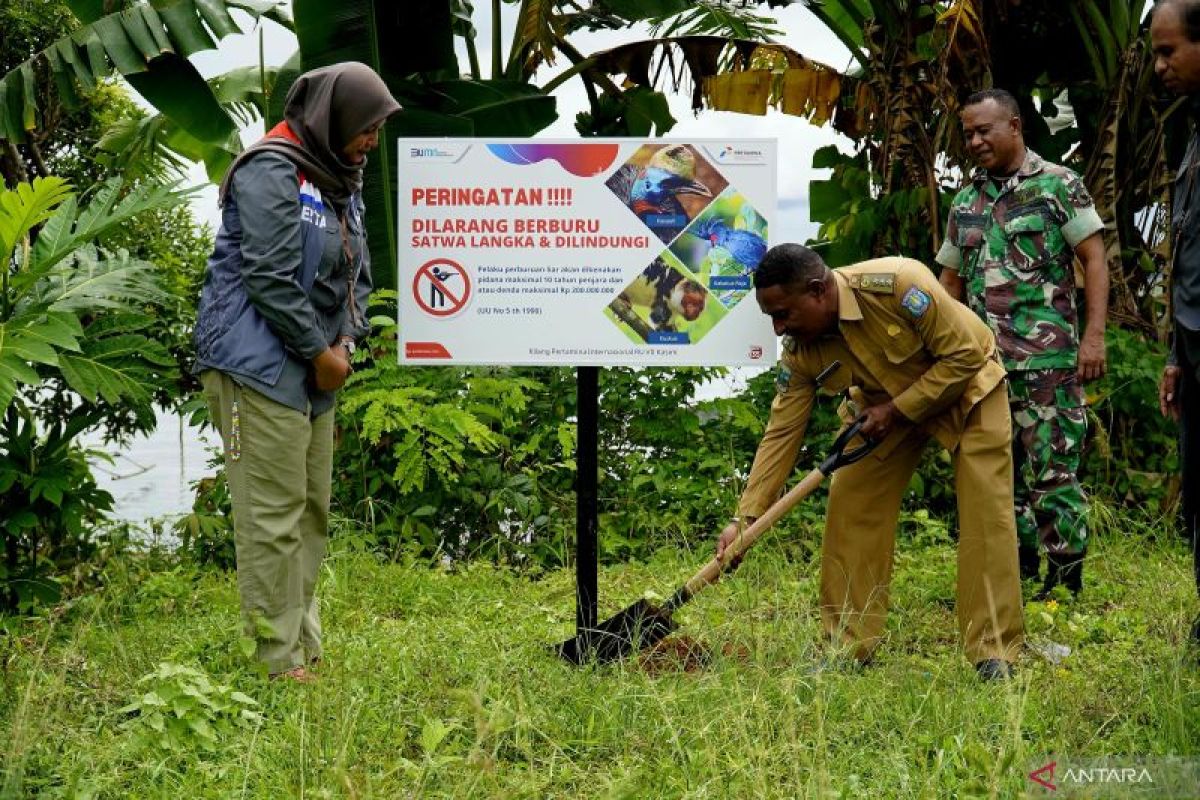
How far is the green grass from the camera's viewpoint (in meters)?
3.61

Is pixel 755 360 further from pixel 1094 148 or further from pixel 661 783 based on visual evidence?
pixel 1094 148

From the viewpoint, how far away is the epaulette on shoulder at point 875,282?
183 inches

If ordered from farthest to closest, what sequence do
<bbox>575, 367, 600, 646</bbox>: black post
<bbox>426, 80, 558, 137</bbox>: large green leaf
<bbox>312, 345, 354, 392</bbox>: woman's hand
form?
1. <bbox>426, 80, 558, 137</bbox>: large green leaf
2. <bbox>575, 367, 600, 646</bbox>: black post
3. <bbox>312, 345, 354, 392</bbox>: woman's hand

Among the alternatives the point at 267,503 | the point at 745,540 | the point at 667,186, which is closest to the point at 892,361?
the point at 745,540

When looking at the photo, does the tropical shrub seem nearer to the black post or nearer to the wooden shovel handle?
the black post

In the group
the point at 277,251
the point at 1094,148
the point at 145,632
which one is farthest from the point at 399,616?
the point at 1094,148

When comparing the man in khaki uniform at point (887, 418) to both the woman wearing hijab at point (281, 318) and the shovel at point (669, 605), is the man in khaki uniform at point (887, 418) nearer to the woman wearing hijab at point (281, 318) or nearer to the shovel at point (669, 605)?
the shovel at point (669, 605)

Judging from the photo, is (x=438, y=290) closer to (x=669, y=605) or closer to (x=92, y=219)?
(x=669, y=605)

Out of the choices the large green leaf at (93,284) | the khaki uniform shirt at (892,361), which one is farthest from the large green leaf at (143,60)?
the khaki uniform shirt at (892,361)

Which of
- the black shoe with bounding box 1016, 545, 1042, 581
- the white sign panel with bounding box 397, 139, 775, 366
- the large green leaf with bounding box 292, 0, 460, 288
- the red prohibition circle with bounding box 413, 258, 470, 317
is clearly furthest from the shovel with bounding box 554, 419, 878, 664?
the large green leaf with bounding box 292, 0, 460, 288

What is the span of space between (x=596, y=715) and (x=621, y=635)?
0.74 m

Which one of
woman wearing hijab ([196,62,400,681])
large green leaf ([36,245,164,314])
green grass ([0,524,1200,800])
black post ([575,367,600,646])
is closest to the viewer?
green grass ([0,524,1200,800])

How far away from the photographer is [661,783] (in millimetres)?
3674

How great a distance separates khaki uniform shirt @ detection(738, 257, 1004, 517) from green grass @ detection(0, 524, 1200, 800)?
64cm
